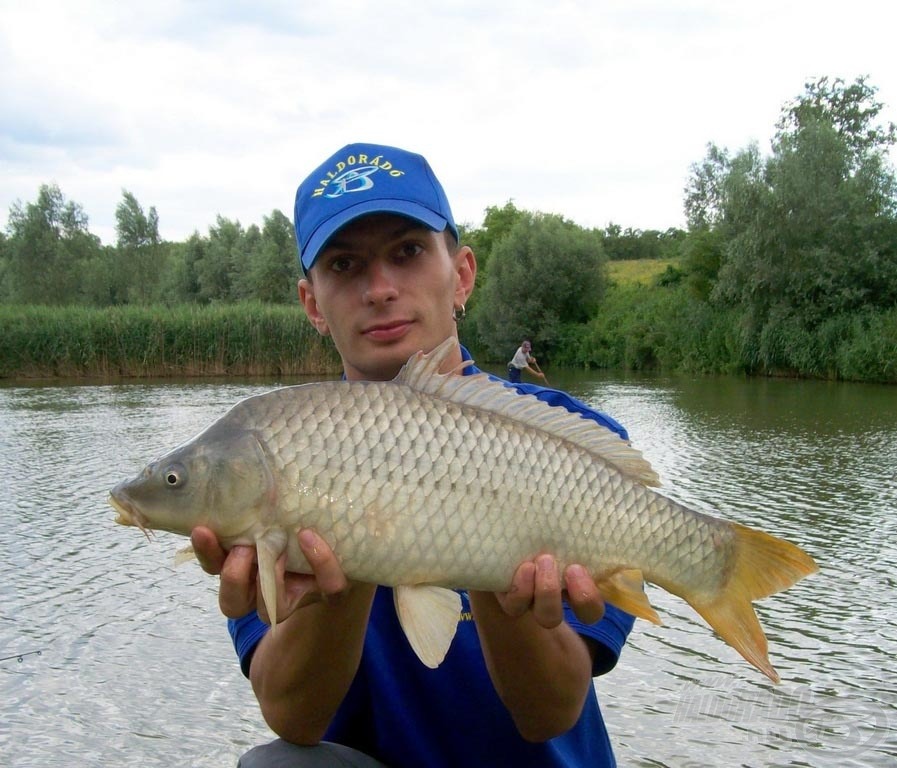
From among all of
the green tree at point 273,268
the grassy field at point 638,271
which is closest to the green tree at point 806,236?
the grassy field at point 638,271

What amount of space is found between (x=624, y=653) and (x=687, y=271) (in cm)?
2467

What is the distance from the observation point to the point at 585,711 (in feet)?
5.75

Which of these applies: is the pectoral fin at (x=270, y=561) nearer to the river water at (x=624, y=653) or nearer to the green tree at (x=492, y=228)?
the river water at (x=624, y=653)

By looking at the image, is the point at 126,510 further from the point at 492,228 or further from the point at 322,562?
the point at 492,228

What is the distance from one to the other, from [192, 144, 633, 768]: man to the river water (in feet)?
3.82

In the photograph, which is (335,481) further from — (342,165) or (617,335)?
(617,335)

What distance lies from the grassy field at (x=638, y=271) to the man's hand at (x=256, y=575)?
31689 millimetres

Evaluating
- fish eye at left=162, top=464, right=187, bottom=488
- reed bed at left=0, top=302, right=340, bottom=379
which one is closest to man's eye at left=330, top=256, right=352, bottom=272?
fish eye at left=162, top=464, right=187, bottom=488

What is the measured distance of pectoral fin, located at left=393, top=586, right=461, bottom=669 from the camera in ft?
4.36

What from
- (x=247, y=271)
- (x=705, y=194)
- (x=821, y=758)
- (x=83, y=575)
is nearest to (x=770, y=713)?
(x=821, y=758)

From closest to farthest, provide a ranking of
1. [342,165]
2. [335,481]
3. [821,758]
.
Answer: [335,481], [342,165], [821,758]

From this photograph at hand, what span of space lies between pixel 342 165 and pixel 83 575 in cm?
324

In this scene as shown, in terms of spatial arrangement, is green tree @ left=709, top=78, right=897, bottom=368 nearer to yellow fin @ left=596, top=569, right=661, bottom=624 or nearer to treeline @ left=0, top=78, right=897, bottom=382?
treeline @ left=0, top=78, right=897, bottom=382

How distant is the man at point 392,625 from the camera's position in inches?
54.9
